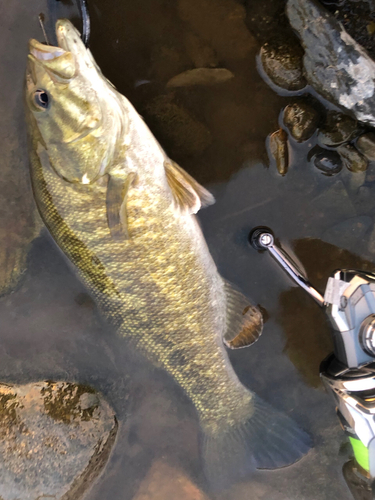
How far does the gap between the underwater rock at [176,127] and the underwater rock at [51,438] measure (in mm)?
1715

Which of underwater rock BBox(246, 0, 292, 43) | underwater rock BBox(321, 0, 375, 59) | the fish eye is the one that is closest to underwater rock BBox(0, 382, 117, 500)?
the fish eye

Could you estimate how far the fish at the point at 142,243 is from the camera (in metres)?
1.40

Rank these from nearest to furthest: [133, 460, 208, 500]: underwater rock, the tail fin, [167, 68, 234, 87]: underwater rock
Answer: [167, 68, 234, 87]: underwater rock
the tail fin
[133, 460, 208, 500]: underwater rock

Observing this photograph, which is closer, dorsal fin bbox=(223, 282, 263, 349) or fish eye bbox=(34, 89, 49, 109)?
fish eye bbox=(34, 89, 49, 109)

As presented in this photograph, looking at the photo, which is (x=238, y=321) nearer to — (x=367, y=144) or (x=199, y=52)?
(x=367, y=144)

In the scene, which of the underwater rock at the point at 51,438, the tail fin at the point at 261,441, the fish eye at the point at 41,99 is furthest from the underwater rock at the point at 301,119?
the underwater rock at the point at 51,438

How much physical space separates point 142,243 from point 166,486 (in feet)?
5.94

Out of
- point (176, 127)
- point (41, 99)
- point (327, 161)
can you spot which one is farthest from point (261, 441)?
point (41, 99)

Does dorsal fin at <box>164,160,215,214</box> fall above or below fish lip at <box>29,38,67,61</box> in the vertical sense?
below

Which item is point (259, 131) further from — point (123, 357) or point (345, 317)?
point (123, 357)

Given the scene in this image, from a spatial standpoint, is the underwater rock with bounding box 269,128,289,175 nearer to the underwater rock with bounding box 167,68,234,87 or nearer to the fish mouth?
the underwater rock with bounding box 167,68,234,87

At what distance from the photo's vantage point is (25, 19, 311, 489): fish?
1400 mm

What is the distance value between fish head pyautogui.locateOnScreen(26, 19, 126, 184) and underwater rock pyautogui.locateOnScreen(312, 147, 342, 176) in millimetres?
1165

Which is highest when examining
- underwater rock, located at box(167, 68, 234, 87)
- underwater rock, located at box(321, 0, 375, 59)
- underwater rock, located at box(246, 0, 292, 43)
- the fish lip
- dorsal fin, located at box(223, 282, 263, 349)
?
underwater rock, located at box(321, 0, 375, 59)
